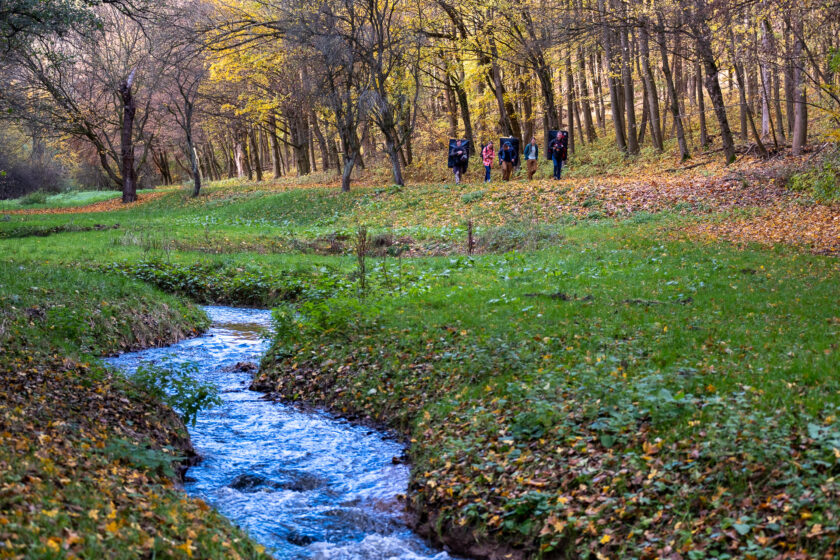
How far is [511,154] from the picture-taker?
31953mm

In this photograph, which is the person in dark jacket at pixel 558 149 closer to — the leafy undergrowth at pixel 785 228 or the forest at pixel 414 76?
the forest at pixel 414 76

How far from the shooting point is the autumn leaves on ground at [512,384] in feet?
16.5

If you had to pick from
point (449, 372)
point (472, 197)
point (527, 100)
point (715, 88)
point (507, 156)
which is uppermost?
point (527, 100)

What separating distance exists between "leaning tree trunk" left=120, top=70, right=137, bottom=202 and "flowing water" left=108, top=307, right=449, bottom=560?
32316 mm

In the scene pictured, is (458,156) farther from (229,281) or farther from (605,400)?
(605,400)

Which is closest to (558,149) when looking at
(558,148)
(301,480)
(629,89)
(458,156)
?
(558,148)

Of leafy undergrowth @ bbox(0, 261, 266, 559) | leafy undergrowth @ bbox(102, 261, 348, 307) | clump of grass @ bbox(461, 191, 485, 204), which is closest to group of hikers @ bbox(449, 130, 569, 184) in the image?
clump of grass @ bbox(461, 191, 485, 204)

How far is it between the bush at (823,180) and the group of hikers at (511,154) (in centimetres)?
1017

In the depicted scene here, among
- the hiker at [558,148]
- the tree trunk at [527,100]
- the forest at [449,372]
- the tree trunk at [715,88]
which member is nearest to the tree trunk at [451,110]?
the tree trunk at [527,100]

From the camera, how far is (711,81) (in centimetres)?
2541

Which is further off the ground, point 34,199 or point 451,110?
point 451,110

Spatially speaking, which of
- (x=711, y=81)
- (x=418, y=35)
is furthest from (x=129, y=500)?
(x=418, y=35)

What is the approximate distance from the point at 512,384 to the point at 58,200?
153 ft

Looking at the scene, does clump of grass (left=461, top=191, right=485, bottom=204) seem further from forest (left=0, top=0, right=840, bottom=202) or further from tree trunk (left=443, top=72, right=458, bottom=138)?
tree trunk (left=443, top=72, right=458, bottom=138)
